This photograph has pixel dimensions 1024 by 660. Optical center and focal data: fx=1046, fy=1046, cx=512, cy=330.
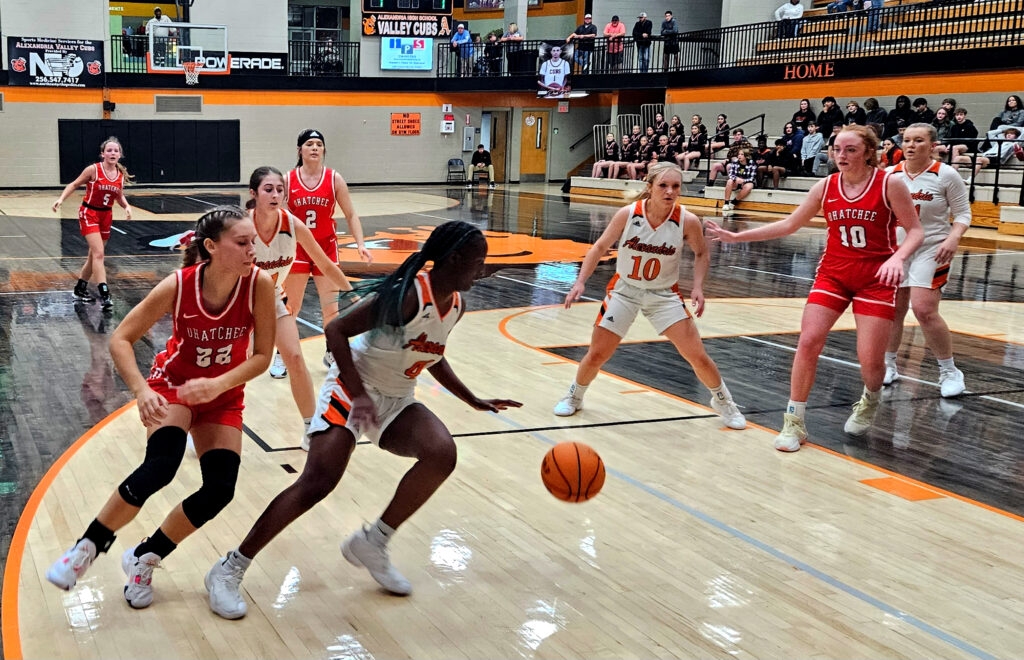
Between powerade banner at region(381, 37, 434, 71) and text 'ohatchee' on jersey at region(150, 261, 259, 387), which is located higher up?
powerade banner at region(381, 37, 434, 71)

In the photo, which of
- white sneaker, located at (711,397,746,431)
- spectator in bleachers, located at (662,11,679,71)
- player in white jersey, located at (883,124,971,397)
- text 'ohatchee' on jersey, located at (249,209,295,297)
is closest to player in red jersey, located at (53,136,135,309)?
text 'ohatchee' on jersey, located at (249,209,295,297)

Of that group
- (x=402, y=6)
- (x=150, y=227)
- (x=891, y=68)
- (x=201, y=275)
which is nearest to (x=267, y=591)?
(x=201, y=275)

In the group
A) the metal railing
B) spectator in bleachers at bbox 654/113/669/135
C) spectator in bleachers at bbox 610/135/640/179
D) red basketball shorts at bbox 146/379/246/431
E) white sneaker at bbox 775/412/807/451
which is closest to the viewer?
red basketball shorts at bbox 146/379/246/431

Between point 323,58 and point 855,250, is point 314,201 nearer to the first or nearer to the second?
point 855,250

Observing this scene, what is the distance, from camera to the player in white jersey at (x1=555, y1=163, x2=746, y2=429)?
6395 millimetres

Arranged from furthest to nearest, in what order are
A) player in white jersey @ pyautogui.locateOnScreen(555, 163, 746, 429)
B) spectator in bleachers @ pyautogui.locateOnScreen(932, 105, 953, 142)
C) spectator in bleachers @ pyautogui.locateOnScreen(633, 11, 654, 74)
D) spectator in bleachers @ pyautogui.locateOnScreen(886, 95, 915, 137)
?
spectator in bleachers @ pyautogui.locateOnScreen(633, 11, 654, 74)
spectator in bleachers @ pyautogui.locateOnScreen(886, 95, 915, 137)
spectator in bleachers @ pyautogui.locateOnScreen(932, 105, 953, 142)
player in white jersey @ pyautogui.locateOnScreen(555, 163, 746, 429)

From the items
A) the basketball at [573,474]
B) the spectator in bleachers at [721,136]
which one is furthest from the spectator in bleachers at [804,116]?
the basketball at [573,474]

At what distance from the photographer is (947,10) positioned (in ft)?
75.8

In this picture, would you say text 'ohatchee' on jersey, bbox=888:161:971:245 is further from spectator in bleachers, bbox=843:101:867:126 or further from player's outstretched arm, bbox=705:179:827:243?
spectator in bleachers, bbox=843:101:867:126

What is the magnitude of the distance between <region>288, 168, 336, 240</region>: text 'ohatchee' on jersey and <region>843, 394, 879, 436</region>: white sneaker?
3833 mm

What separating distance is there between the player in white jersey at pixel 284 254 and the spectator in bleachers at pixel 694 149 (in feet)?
70.0

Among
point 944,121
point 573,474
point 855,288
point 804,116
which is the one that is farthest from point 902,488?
point 804,116

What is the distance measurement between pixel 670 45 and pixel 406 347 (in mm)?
27712

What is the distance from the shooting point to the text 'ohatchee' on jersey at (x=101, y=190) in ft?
35.1
